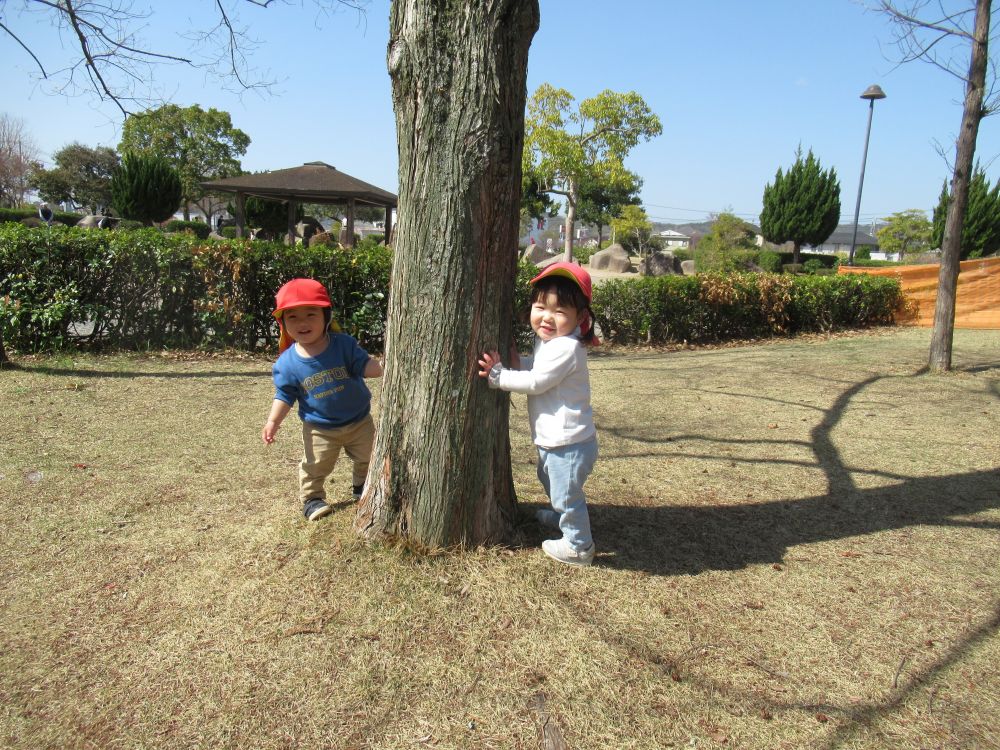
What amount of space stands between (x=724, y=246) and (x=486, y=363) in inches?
1215

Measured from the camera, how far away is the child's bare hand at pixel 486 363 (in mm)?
2848

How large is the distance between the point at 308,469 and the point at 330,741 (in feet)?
5.09

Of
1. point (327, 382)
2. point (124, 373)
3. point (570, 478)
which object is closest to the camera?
point (570, 478)

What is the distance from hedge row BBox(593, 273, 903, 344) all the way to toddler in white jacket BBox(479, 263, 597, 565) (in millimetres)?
7475

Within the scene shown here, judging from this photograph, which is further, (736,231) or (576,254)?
(576,254)

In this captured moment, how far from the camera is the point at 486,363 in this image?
9.34 ft

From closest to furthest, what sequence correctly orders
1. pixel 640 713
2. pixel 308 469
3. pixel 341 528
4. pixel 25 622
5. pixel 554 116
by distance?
1. pixel 640 713
2. pixel 25 622
3. pixel 341 528
4. pixel 308 469
5. pixel 554 116

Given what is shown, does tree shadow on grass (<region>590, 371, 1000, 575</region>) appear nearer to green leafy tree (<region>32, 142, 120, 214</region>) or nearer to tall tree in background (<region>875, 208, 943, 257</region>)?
tall tree in background (<region>875, 208, 943, 257</region>)

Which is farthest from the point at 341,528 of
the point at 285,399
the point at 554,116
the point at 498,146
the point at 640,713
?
the point at 554,116

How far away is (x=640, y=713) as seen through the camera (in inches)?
87.0

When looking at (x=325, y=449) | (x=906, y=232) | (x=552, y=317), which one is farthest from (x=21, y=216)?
→ (x=906, y=232)

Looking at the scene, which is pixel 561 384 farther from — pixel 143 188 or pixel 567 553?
pixel 143 188

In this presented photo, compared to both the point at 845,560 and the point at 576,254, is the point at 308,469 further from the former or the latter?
the point at 576,254

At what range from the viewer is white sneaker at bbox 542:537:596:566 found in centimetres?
299
